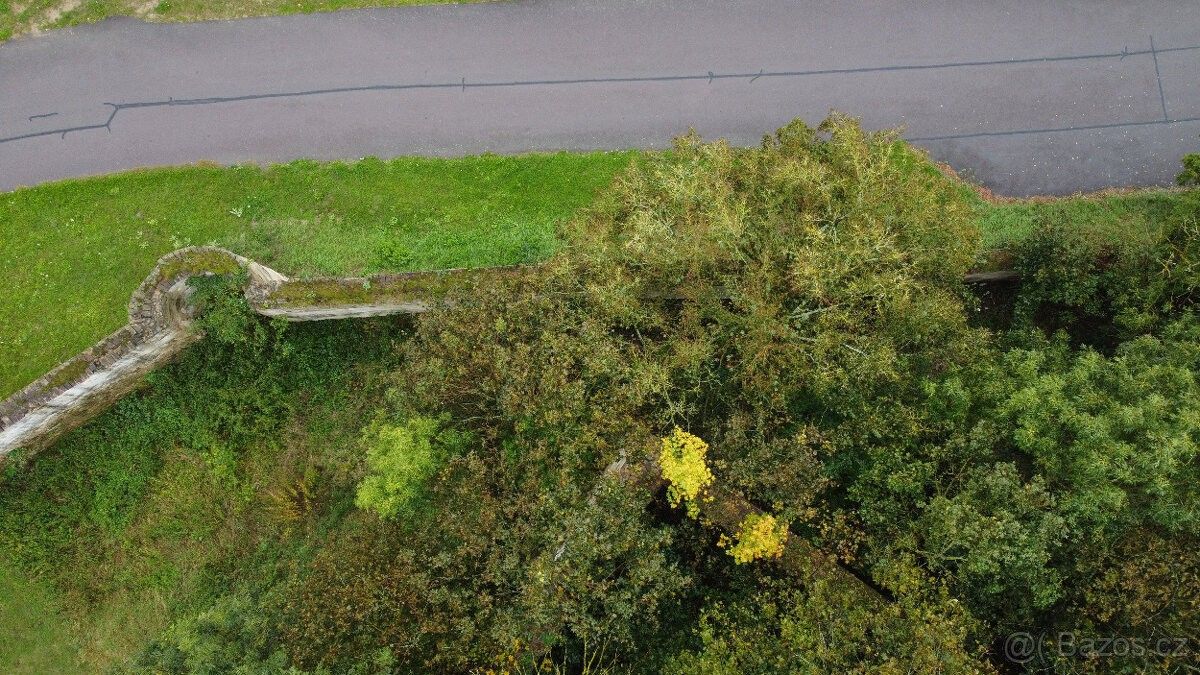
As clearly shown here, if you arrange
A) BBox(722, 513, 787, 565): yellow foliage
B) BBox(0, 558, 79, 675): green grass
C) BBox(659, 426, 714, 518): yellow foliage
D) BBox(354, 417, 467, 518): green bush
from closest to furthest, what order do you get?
BBox(659, 426, 714, 518): yellow foliage
BBox(722, 513, 787, 565): yellow foliage
BBox(354, 417, 467, 518): green bush
BBox(0, 558, 79, 675): green grass

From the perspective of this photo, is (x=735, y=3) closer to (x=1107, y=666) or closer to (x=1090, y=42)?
(x=1090, y=42)

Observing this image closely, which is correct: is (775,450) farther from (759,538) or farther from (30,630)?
(30,630)

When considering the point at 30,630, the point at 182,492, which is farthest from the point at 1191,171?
the point at 30,630

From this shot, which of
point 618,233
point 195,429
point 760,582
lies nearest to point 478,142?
point 618,233

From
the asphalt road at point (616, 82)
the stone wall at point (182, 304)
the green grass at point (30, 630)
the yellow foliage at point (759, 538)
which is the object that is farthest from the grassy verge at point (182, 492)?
the yellow foliage at point (759, 538)

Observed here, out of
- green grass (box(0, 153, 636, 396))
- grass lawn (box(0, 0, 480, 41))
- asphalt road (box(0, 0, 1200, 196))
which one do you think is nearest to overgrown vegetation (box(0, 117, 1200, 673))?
green grass (box(0, 153, 636, 396))

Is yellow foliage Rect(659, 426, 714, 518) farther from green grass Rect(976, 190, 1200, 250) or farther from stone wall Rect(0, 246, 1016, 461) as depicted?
green grass Rect(976, 190, 1200, 250)

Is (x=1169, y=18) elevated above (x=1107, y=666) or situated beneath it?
elevated above
